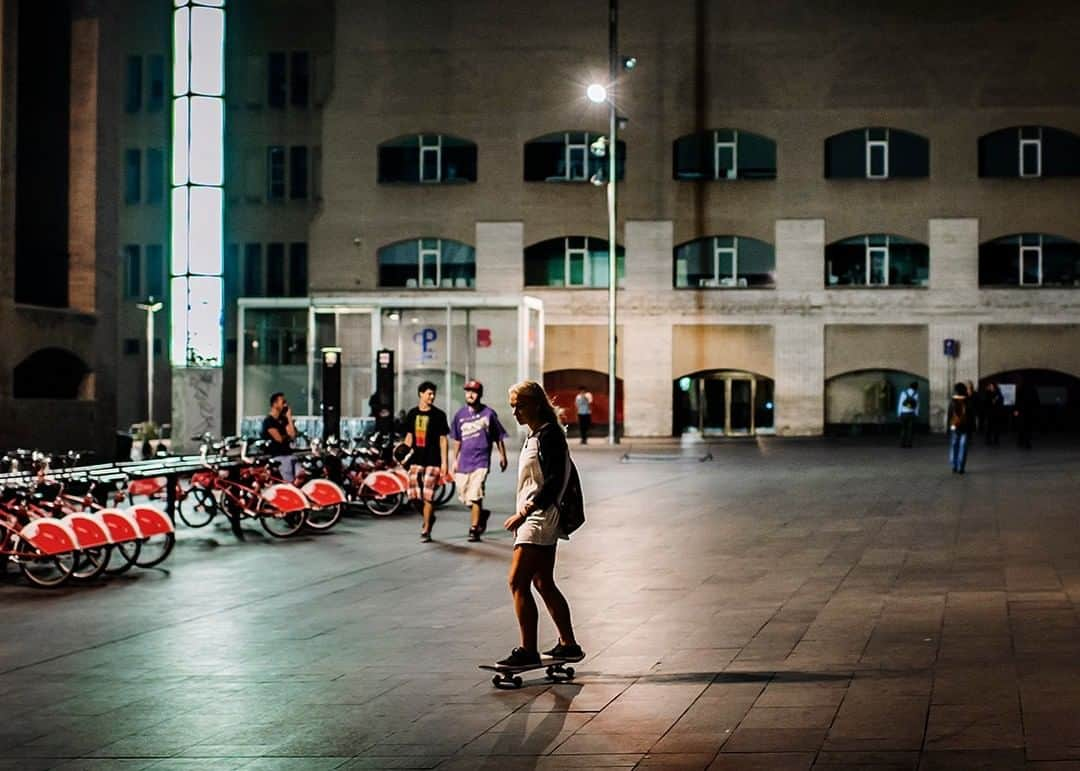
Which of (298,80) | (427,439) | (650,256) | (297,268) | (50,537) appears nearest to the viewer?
(50,537)

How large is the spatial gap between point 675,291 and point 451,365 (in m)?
14.4

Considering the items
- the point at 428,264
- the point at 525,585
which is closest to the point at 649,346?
the point at 428,264

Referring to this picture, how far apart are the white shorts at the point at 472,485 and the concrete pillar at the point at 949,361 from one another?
38.4 meters

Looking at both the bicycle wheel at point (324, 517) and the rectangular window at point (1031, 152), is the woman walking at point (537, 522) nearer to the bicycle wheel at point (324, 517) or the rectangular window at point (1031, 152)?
the bicycle wheel at point (324, 517)

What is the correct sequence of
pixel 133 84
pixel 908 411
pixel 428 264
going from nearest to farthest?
pixel 908 411, pixel 428 264, pixel 133 84

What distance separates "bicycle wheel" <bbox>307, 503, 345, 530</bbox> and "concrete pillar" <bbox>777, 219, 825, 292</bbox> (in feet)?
119

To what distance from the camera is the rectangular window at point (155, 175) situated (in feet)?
203

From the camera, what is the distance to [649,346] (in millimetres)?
56031

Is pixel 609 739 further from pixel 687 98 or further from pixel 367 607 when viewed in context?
pixel 687 98

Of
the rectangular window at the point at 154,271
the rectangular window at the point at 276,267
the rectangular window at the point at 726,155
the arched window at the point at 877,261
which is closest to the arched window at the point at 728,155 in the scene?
the rectangular window at the point at 726,155

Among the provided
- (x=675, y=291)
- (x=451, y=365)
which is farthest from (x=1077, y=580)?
(x=675, y=291)

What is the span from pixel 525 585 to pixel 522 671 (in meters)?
0.54

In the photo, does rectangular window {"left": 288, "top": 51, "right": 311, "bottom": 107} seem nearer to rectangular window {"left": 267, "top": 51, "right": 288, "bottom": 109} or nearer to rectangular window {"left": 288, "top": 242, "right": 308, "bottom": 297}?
rectangular window {"left": 267, "top": 51, "right": 288, "bottom": 109}

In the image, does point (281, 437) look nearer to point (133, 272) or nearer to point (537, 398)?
point (537, 398)
